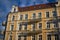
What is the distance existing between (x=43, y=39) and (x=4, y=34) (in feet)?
34.9

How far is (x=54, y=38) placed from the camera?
30969 mm

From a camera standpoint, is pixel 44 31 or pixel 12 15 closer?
pixel 44 31

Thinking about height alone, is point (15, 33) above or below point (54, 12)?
below

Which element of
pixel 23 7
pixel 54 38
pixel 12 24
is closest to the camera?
pixel 54 38

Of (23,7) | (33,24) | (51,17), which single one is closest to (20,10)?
(23,7)

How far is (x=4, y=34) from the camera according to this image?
36.3 m

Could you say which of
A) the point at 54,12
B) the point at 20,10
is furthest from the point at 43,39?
the point at 20,10

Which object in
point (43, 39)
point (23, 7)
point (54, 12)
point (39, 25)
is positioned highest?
point (23, 7)

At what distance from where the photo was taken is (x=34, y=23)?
3381 cm

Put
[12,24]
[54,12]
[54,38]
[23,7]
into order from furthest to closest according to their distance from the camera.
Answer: [23,7] → [12,24] → [54,12] → [54,38]

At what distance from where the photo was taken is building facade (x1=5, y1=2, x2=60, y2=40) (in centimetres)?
3195

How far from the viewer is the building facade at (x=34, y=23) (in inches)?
1258

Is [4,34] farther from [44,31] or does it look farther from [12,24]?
[44,31]

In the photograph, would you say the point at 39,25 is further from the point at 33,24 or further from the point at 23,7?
the point at 23,7
